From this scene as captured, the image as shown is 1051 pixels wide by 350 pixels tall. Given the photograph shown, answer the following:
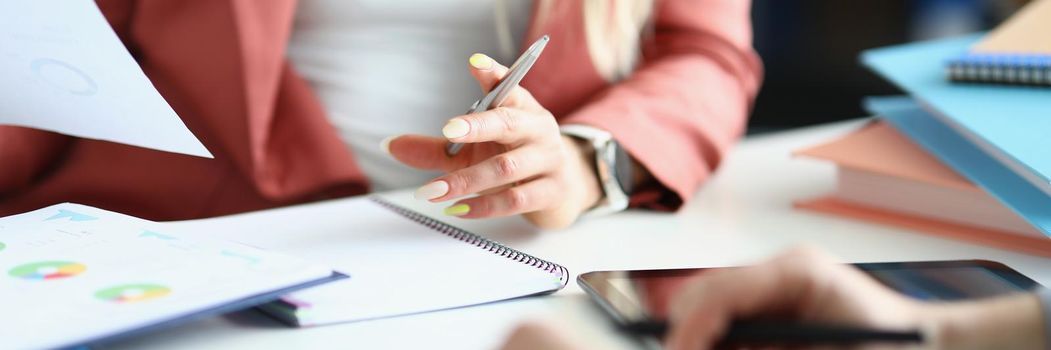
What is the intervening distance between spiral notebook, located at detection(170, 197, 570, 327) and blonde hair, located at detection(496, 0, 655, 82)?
271 mm

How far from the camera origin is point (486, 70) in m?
0.61

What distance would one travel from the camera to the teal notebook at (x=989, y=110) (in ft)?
1.98

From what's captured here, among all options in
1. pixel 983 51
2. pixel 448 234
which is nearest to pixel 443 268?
pixel 448 234

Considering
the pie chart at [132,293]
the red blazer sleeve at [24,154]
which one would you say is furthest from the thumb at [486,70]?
the red blazer sleeve at [24,154]

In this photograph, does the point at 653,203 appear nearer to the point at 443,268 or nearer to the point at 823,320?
the point at 443,268

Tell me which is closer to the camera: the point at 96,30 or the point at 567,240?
the point at 96,30

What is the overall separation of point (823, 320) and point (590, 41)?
0.54 metres

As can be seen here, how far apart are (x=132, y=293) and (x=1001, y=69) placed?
0.64 meters

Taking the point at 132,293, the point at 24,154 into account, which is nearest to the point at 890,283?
the point at 132,293

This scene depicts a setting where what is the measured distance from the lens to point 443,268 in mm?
558

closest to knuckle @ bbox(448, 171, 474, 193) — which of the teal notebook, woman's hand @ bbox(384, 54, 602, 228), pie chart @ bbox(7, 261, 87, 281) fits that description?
woman's hand @ bbox(384, 54, 602, 228)

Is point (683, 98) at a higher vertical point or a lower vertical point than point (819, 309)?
higher

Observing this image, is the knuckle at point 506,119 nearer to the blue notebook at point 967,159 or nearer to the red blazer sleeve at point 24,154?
the blue notebook at point 967,159

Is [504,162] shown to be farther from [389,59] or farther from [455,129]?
[389,59]
